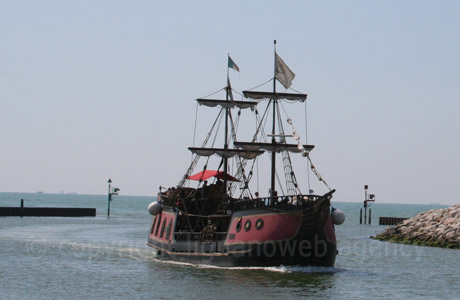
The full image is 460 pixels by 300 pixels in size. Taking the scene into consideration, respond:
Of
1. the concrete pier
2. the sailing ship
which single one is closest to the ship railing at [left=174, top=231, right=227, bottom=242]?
the sailing ship

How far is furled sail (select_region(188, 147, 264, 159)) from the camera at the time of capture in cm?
5253

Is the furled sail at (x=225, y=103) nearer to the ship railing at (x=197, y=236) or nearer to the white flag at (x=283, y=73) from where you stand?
the white flag at (x=283, y=73)

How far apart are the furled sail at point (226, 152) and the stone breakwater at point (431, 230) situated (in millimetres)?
24964

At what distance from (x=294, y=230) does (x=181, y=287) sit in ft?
23.5

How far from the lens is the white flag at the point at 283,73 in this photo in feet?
161

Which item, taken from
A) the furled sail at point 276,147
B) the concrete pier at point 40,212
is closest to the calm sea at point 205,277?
the furled sail at point 276,147

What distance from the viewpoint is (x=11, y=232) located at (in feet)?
273

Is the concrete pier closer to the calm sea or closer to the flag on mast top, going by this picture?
the calm sea

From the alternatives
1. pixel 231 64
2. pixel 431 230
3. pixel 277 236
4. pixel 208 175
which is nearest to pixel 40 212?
pixel 431 230

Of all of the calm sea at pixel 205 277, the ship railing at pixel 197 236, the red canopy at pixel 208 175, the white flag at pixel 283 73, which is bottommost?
the calm sea at pixel 205 277

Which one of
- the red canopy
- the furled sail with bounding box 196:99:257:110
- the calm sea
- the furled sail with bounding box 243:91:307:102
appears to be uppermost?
the furled sail with bounding box 196:99:257:110

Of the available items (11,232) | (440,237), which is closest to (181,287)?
(440,237)

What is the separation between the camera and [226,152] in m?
53.5

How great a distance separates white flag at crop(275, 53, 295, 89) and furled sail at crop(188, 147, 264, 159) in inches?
212
